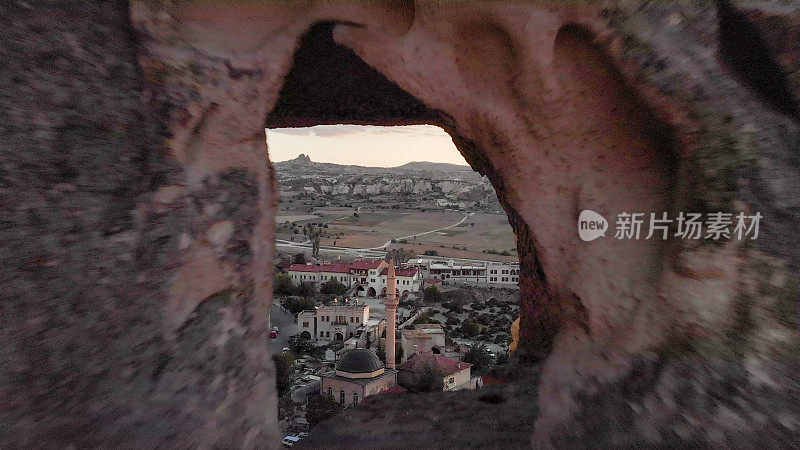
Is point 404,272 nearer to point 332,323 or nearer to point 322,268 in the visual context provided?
point 322,268

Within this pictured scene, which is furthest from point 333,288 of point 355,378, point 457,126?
point 457,126

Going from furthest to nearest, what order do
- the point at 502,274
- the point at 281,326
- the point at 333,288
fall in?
the point at 502,274 → the point at 333,288 → the point at 281,326

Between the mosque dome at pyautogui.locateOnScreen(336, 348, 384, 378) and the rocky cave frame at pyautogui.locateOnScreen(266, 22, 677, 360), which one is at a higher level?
the rocky cave frame at pyautogui.locateOnScreen(266, 22, 677, 360)

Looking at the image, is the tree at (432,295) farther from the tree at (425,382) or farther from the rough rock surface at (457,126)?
the rough rock surface at (457,126)

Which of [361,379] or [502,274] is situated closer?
[361,379]

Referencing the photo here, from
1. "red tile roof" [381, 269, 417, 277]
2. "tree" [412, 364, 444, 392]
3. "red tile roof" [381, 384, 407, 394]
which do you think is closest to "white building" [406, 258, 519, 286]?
"red tile roof" [381, 269, 417, 277]

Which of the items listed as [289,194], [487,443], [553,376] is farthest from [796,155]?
[289,194]

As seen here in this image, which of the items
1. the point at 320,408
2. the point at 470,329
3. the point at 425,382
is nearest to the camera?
the point at 425,382

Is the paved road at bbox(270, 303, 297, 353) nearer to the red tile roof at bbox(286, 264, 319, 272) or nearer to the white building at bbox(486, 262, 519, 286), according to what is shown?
the red tile roof at bbox(286, 264, 319, 272)
